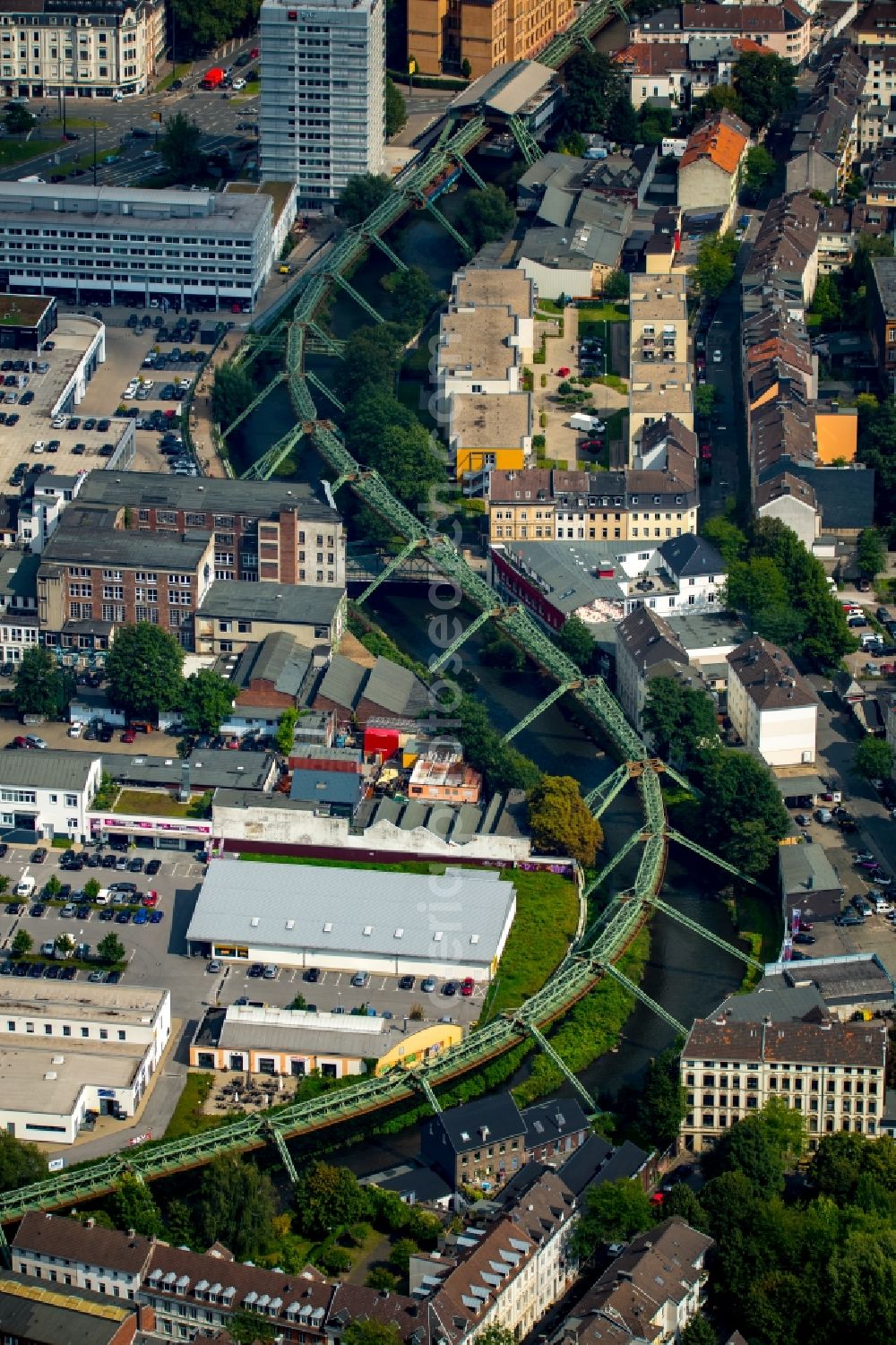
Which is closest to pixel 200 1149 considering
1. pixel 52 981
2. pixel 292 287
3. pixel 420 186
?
pixel 52 981

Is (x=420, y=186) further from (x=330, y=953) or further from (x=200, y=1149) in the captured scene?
(x=200, y=1149)

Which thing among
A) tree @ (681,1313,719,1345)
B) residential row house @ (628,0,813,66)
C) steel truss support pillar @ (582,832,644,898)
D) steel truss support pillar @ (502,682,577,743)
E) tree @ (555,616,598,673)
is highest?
residential row house @ (628,0,813,66)

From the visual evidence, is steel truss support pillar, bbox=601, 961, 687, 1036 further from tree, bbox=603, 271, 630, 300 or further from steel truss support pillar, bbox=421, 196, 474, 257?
steel truss support pillar, bbox=421, 196, 474, 257

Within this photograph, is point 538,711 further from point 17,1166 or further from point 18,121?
point 18,121

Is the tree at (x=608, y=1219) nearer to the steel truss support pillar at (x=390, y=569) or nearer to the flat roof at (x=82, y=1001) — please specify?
the flat roof at (x=82, y=1001)

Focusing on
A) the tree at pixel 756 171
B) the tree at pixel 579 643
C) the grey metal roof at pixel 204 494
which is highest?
the tree at pixel 756 171

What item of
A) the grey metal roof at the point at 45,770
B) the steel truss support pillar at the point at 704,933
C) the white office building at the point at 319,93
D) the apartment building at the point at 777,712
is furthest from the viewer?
the white office building at the point at 319,93

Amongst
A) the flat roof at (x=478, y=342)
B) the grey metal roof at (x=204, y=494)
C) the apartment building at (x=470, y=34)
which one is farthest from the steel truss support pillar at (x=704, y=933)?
the apartment building at (x=470, y=34)

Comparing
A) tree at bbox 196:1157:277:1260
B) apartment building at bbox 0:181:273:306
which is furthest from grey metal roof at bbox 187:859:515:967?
apartment building at bbox 0:181:273:306
